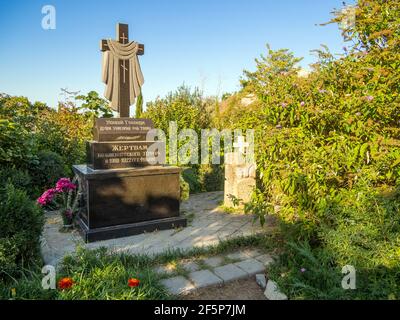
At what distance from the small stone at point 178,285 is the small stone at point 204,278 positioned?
70 millimetres

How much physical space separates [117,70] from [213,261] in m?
3.32

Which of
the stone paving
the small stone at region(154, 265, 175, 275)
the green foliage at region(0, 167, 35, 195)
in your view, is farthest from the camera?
the green foliage at region(0, 167, 35, 195)

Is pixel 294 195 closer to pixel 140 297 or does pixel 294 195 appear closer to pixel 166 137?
pixel 140 297

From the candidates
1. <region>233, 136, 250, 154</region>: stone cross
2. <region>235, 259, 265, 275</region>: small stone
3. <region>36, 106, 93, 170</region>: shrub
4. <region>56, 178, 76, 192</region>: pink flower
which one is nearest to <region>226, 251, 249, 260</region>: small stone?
<region>235, 259, 265, 275</region>: small stone

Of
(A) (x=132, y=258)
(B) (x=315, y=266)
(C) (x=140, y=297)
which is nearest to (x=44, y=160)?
(A) (x=132, y=258)

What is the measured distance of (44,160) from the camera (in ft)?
20.7

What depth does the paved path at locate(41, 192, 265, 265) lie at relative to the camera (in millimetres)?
3844

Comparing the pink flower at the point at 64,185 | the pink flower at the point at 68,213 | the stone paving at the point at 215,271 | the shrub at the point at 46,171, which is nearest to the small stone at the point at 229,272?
the stone paving at the point at 215,271

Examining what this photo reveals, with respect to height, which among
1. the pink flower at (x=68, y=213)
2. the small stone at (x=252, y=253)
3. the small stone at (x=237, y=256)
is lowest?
the small stone at (x=237, y=256)

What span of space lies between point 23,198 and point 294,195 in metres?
2.91

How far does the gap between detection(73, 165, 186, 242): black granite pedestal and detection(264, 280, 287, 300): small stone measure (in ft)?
7.16

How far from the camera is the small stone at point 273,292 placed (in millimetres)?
2649

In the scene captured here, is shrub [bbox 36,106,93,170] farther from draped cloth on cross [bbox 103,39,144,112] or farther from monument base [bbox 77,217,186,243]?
monument base [bbox 77,217,186,243]

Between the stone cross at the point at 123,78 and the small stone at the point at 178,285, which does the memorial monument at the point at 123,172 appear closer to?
the stone cross at the point at 123,78
